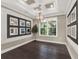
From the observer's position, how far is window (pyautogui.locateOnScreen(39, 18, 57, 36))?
593cm

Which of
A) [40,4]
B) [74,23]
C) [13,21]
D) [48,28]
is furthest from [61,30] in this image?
[13,21]

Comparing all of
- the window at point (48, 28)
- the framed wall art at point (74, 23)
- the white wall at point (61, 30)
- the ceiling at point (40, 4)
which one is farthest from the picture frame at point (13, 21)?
the white wall at point (61, 30)

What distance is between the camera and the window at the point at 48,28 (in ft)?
19.5

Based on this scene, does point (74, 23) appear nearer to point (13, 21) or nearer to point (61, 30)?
point (61, 30)

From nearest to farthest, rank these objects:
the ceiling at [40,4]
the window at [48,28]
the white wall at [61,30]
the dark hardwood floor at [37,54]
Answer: the dark hardwood floor at [37,54], the ceiling at [40,4], the white wall at [61,30], the window at [48,28]

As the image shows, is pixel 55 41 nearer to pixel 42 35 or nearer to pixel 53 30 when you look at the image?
pixel 53 30

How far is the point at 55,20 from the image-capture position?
19.1ft

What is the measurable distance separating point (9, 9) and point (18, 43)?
2485mm

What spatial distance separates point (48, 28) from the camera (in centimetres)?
629

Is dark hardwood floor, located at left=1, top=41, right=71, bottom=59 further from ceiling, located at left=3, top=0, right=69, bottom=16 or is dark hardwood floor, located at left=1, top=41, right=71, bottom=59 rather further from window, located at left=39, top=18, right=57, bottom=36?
ceiling, located at left=3, top=0, right=69, bottom=16

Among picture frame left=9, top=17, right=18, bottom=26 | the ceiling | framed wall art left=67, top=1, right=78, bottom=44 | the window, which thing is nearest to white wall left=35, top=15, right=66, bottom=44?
the window

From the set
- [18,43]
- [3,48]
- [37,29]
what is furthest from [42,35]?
[3,48]

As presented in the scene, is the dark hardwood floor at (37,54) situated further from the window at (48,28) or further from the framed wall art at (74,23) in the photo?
the window at (48,28)

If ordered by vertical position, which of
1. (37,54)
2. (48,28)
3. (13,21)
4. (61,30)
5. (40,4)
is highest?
(40,4)
